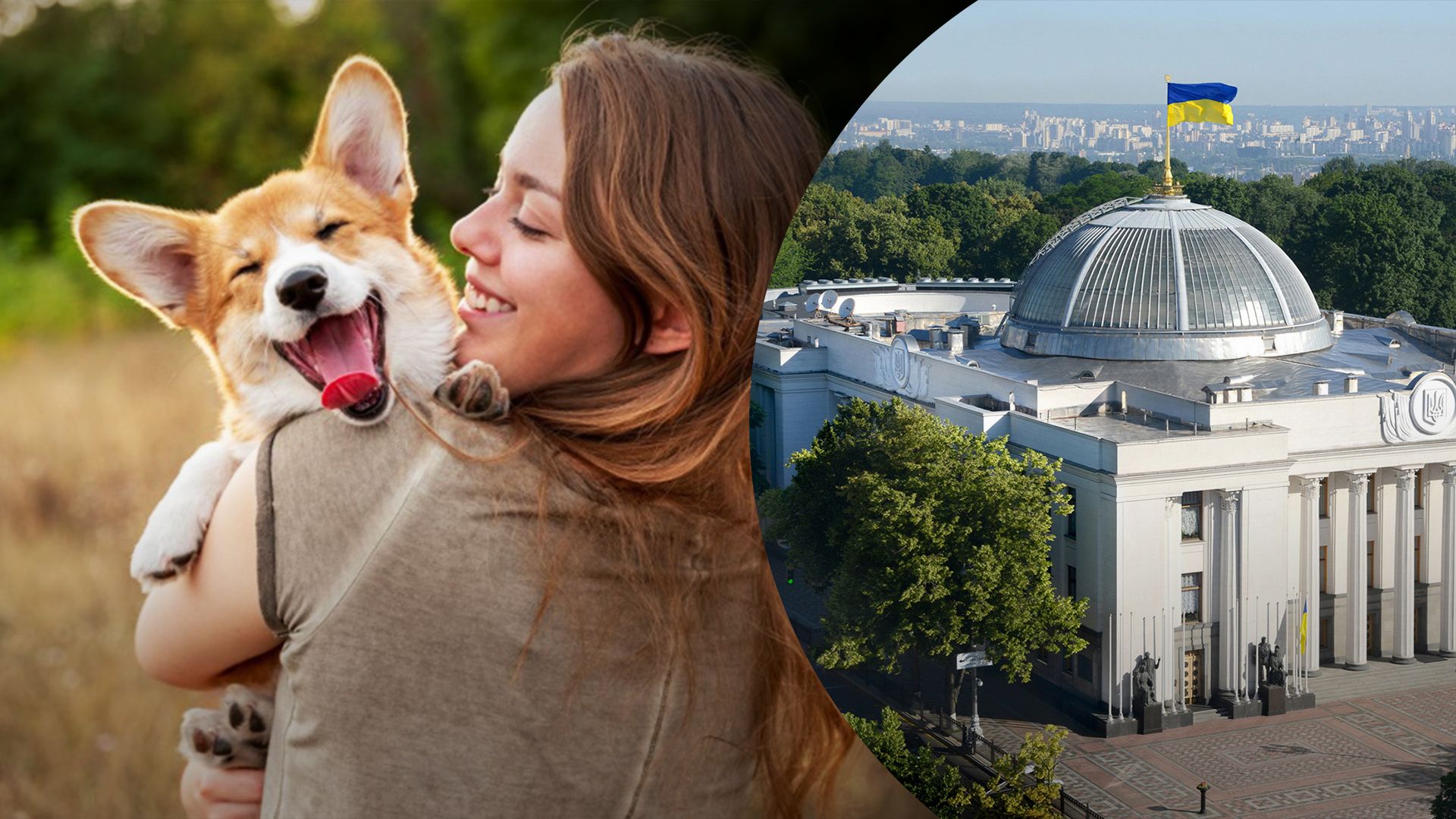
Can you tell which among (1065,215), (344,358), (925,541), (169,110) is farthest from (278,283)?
(1065,215)

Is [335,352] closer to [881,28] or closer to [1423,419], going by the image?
[1423,419]

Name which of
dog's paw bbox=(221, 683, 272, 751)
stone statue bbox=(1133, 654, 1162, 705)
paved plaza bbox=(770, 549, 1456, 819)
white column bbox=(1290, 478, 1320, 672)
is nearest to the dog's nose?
dog's paw bbox=(221, 683, 272, 751)

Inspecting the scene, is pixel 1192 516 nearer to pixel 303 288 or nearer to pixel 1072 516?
pixel 1072 516

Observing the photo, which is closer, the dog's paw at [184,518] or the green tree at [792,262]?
the dog's paw at [184,518]

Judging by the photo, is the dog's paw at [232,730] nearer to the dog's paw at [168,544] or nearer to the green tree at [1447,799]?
Answer: the dog's paw at [168,544]

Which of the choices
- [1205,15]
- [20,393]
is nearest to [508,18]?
[20,393]

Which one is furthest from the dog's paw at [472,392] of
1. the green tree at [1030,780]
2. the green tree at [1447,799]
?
the green tree at [1447,799]
